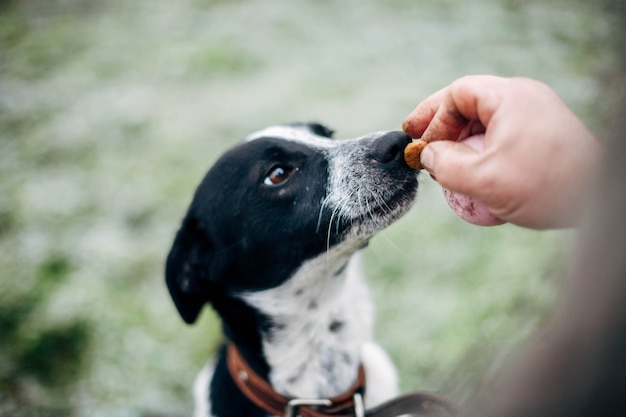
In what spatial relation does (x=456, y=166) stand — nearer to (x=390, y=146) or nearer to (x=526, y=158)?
(x=526, y=158)

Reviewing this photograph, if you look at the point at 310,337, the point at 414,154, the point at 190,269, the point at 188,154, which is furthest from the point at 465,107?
the point at 188,154

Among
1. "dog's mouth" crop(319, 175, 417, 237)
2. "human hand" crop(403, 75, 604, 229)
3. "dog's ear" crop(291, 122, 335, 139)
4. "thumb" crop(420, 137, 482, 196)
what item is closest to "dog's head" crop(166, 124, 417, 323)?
"dog's mouth" crop(319, 175, 417, 237)

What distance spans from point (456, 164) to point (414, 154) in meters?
0.44

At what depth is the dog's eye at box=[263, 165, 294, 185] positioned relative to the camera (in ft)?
6.71

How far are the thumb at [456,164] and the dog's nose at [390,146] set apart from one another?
0.41m

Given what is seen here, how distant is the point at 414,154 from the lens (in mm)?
1668

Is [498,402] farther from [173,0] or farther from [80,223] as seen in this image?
[173,0]

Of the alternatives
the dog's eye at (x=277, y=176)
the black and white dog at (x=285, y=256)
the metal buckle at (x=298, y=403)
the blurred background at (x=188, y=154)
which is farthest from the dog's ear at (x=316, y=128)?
the metal buckle at (x=298, y=403)

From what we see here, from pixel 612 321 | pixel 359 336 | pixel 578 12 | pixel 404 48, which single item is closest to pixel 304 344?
pixel 359 336

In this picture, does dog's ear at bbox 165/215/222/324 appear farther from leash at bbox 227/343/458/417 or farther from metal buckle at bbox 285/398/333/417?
metal buckle at bbox 285/398/333/417

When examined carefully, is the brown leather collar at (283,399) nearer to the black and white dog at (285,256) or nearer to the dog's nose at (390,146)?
the black and white dog at (285,256)

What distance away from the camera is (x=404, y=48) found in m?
6.47

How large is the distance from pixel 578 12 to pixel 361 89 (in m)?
3.50

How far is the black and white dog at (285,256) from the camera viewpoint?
1953 mm
